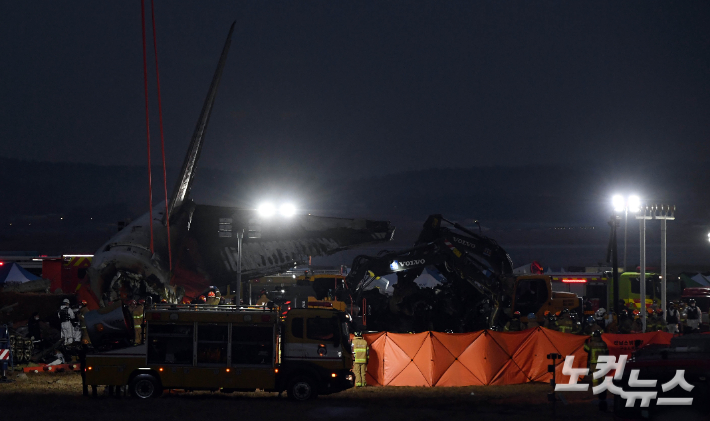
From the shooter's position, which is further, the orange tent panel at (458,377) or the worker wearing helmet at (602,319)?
the worker wearing helmet at (602,319)

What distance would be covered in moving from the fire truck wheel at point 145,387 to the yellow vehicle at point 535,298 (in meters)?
17.5

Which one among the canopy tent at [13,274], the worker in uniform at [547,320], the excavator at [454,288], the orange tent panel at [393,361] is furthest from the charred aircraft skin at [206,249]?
the canopy tent at [13,274]

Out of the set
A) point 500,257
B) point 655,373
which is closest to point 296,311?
point 655,373

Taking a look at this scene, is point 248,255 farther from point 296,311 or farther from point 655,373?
point 655,373

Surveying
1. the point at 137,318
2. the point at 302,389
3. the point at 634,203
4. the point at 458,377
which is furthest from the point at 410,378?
the point at 634,203

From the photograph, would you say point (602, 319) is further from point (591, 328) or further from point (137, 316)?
point (137, 316)

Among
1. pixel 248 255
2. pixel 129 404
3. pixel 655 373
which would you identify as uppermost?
pixel 248 255

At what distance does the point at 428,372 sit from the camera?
20469 millimetres

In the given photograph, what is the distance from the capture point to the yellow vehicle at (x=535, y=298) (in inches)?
1206

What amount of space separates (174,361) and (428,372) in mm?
7187

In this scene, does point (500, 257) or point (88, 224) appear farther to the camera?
point (88, 224)

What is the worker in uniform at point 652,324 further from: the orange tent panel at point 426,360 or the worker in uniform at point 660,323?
the orange tent panel at point 426,360

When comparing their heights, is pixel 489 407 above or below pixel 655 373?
below

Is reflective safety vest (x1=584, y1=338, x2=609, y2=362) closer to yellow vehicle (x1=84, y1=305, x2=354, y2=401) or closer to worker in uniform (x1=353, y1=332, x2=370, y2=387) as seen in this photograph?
worker in uniform (x1=353, y1=332, x2=370, y2=387)
